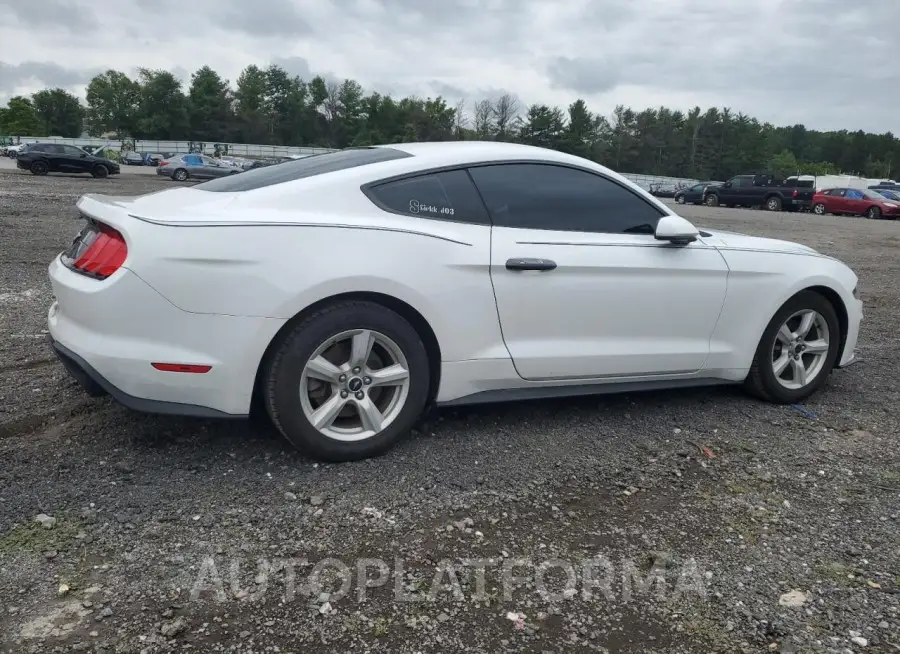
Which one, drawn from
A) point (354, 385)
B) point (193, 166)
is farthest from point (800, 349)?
point (193, 166)

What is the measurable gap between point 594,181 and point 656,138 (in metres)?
100

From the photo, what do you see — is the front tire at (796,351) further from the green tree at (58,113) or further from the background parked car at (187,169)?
the green tree at (58,113)

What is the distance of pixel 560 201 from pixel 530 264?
48 centimetres

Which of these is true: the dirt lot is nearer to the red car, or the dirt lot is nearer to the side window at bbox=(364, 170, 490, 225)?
the side window at bbox=(364, 170, 490, 225)

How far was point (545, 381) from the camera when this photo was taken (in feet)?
12.1

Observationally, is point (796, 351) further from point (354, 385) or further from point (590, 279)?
point (354, 385)

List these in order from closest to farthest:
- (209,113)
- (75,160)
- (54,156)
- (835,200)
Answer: (54,156)
(75,160)
(835,200)
(209,113)

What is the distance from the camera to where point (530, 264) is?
3.49 m

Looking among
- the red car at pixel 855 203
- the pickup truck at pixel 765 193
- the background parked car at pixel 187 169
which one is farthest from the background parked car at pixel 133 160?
the red car at pixel 855 203

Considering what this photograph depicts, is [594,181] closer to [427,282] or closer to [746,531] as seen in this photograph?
[427,282]

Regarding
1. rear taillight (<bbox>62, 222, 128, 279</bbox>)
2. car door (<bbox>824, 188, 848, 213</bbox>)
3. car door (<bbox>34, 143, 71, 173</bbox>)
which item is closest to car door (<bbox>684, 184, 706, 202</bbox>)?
car door (<bbox>824, 188, 848, 213</bbox>)

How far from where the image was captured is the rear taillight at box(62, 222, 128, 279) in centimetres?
297

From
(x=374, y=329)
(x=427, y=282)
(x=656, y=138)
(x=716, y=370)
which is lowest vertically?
(x=716, y=370)

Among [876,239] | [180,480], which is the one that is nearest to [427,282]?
[180,480]
